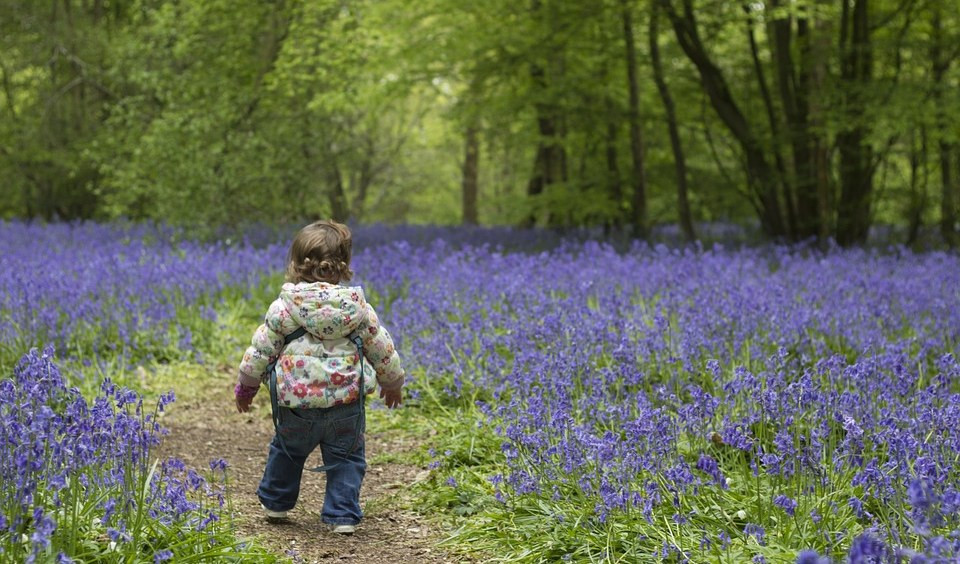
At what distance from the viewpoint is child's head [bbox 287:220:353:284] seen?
3.97m

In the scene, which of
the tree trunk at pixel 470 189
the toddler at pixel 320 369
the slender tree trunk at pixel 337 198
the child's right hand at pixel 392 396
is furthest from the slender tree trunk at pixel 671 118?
the toddler at pixel 320 369

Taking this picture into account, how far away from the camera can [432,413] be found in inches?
233

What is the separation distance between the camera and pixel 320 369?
3.97 metres

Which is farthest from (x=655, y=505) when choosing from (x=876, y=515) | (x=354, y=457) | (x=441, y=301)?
(x=441, y=301)

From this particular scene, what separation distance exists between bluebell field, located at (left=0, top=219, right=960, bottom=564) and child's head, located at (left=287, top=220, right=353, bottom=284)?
0.90m

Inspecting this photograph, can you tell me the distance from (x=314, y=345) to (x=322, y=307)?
189 millimetres

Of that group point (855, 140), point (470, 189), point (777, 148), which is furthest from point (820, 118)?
point (470, 189)

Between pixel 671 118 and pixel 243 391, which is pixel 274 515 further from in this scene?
pixel 671 118

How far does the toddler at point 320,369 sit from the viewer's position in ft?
12.9

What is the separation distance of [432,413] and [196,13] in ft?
37.7

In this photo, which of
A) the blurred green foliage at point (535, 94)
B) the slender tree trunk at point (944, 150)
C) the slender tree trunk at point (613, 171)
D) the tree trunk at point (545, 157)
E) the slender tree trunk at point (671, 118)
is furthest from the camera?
the tree trunk at point (545, 157)

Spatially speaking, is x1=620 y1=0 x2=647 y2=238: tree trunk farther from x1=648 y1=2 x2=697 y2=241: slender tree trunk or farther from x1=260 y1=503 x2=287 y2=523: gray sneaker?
x1=260 y1=503 x2=287 y2=523: gray sneaker

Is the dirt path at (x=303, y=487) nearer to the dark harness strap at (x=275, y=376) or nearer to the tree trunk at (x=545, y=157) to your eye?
the dark harness strap at (x=275, y=376)

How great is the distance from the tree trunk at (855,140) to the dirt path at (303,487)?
8.71m
